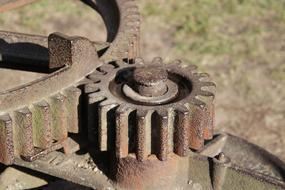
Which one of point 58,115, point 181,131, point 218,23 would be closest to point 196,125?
point 181,131

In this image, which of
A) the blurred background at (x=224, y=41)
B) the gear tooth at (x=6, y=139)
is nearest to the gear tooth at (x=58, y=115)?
the gear tooth at (x=6, y=139)

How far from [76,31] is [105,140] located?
6.13 metres

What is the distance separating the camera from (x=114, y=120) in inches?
125

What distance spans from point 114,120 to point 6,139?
461 mm

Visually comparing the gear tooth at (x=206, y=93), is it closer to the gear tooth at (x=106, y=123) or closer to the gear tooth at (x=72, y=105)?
the gear tooth at (x=106, y=123)

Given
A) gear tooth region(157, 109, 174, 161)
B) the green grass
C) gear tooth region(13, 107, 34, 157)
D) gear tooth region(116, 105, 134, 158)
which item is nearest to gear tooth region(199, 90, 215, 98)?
gear tooth region(157, 109, 174, 161)

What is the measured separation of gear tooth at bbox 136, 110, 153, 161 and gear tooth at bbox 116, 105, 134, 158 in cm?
5

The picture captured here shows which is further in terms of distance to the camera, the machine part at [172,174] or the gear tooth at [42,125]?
the machine part at [172,174]

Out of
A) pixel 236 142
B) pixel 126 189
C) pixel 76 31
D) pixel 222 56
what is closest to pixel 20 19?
pixel 76 31

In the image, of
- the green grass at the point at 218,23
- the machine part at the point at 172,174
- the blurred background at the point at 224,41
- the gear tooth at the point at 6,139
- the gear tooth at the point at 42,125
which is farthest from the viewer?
the green grass at the point at 218,23

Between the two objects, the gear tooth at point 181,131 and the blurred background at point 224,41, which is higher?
the gear tooth at point 181,131

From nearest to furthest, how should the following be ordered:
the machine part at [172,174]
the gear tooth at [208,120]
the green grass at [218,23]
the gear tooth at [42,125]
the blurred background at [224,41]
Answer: the gear tooth at [42,125] < the gear tooth at [208,120] < the machine part at [172,174] < the blurred background at [224,41] < the green grass at [218,23]

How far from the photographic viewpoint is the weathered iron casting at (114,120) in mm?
3141

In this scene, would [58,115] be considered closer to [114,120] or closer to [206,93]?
[114,120]
